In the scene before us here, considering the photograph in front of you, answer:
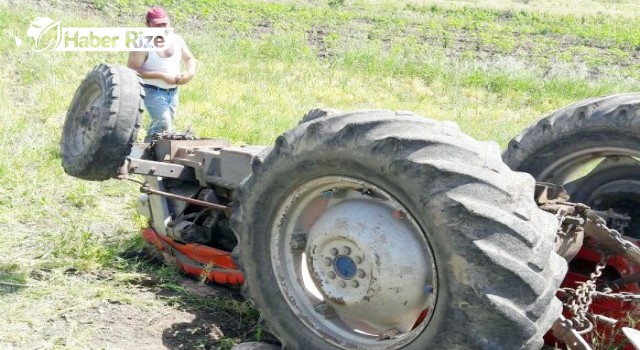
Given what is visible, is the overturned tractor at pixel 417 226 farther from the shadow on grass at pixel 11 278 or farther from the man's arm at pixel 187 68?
the man's arm at pixel 187 68

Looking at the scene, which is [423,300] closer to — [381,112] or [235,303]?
[381,112]

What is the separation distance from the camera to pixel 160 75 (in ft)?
21.1

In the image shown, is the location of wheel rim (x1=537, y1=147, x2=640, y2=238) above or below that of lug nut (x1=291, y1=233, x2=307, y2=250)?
above

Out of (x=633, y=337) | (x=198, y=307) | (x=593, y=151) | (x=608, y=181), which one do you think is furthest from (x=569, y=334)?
(x=198, y=307)

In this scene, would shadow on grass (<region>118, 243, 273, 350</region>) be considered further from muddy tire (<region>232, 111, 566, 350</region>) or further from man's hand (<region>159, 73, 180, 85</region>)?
man's hand (<region>159, 73, 180, 85</region>)

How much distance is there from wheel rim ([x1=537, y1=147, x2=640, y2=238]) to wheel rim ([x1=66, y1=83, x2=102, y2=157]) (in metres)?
2.64

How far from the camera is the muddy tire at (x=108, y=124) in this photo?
4.23 metres

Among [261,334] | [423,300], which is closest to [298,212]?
[423,300]

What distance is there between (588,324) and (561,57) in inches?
785

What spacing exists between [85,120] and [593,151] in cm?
299

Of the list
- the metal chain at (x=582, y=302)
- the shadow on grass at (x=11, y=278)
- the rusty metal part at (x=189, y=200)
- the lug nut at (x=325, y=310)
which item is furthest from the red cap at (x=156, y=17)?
the metal chain at (x=582, y=302)

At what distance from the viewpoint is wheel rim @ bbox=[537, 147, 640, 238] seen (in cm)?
375

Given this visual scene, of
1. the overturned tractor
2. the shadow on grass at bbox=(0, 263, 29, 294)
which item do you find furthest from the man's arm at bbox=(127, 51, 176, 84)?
the shadow on grass at bbox=(0, 263, 29, 294)

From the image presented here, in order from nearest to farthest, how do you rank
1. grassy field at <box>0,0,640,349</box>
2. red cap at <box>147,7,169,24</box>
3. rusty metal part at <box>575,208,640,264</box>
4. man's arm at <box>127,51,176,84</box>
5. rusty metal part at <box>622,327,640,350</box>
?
rusty metal part at <box>622,327,640,350</box> → rusty metal part at <box>575,208,640,264</box> → grassy field at <box>0,0,640,349</box> → man's arm at <box>127,51,176,84</box> → red cap at <box>147,7,169,24</box>
